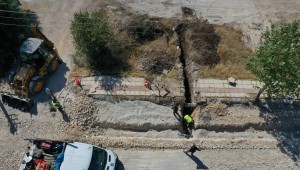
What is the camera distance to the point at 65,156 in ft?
51.2

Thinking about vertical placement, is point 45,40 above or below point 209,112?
above

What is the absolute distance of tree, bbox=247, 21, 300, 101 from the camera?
16484 mm

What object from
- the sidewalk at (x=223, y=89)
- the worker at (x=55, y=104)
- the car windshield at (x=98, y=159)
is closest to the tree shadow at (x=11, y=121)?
the worker at (x=55, y=104)

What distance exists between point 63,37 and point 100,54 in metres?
3.82

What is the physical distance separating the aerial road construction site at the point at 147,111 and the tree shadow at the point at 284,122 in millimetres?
53

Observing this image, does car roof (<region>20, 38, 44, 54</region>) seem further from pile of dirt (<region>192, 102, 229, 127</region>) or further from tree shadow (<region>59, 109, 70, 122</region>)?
pile of dirt (<region>192, 102, 229, 127</region>)

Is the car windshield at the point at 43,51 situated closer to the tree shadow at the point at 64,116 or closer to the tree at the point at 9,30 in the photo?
the tree at the point at 9,30

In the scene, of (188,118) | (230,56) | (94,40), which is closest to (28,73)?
(94,40)

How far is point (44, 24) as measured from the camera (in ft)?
76.9

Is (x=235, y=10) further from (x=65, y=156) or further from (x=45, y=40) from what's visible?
(x=65, y=156)

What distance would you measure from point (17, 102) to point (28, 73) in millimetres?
1655

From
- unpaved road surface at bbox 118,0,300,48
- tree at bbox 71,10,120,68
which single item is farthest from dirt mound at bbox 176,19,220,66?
tree at bbox 71,10,120,68

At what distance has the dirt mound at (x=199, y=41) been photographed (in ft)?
69.1

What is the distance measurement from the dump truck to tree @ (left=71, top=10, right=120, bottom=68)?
5.81 metres
